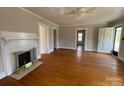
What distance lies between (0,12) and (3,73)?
173 centimetres

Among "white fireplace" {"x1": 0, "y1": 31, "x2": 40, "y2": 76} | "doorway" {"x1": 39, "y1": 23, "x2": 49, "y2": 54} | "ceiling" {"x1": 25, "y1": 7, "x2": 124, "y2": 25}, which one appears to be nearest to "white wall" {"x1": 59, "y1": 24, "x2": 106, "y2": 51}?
"ceiling" {"x1": 25, "y1": 7, "x2": 124, "y2": 25}

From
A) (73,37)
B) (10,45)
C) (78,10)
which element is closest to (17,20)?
(10,45)

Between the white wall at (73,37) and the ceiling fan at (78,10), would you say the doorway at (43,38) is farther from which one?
the white wall at (73,37)

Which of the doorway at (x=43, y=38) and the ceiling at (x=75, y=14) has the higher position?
the ceiling at (x=75, y=14)

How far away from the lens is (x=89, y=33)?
260 inches

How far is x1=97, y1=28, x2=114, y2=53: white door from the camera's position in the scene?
17.6 feet

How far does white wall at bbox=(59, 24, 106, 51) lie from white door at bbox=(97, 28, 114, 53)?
65 centimetres

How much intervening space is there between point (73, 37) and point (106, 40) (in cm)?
269

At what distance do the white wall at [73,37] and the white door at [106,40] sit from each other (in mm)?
645

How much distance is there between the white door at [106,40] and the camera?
211 inches

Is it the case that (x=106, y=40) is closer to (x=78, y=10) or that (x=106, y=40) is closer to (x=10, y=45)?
(x=78, y=10)

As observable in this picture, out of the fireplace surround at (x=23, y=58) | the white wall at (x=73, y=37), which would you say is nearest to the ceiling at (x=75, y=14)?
the fireplace surround at (x=23, y=58)

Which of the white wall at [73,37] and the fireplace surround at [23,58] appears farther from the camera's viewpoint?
the white wall at [73,37]

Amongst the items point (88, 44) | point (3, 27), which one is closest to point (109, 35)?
point (88, 44)
